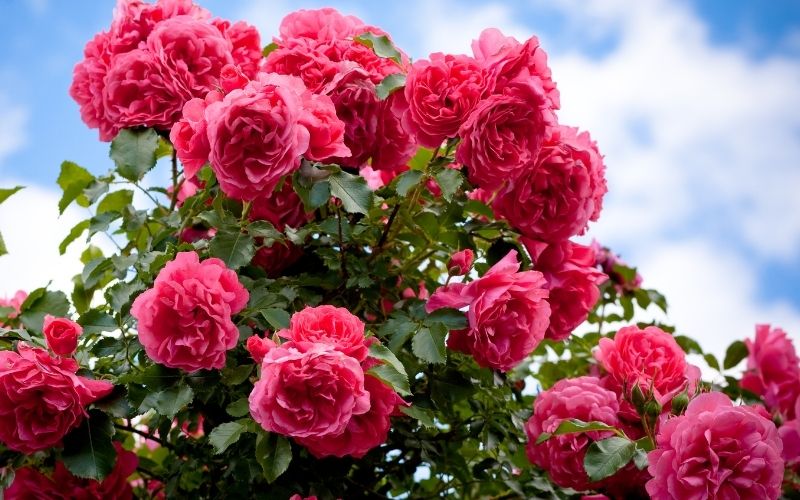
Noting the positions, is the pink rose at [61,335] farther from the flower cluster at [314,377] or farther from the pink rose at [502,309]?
the pink rose at [502,309]

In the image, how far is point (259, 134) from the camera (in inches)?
46.6

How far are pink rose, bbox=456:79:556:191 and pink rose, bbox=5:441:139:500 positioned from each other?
77 centimetres

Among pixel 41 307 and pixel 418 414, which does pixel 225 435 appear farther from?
pixel 41 307

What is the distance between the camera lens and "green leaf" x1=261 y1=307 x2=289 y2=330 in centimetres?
119

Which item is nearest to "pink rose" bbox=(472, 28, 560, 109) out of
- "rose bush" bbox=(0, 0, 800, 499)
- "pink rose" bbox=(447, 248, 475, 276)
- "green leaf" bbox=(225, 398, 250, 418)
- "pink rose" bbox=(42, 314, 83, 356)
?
"rose bush" bbox=(0, 0, 800, 499)

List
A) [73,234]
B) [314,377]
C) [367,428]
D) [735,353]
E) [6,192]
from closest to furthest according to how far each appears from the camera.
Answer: [314,377] → [367,428] → [6,192] → [73,234] → [735,353]

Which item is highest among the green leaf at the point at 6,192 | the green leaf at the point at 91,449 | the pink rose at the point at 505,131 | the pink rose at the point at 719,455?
the pink rose at the point at 505,131

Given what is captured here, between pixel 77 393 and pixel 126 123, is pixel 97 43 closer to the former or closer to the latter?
pixel 126 123

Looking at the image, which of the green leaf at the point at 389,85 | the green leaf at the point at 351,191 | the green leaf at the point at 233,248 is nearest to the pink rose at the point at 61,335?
the green leaf at the point at 233,248

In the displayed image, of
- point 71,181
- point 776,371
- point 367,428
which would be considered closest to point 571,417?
point 367,428

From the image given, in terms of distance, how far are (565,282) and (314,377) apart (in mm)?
554

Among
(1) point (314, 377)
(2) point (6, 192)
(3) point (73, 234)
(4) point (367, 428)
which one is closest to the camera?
(1) point (314, 377)

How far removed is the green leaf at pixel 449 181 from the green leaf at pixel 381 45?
0.21 m

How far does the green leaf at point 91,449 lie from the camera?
4.23ft
